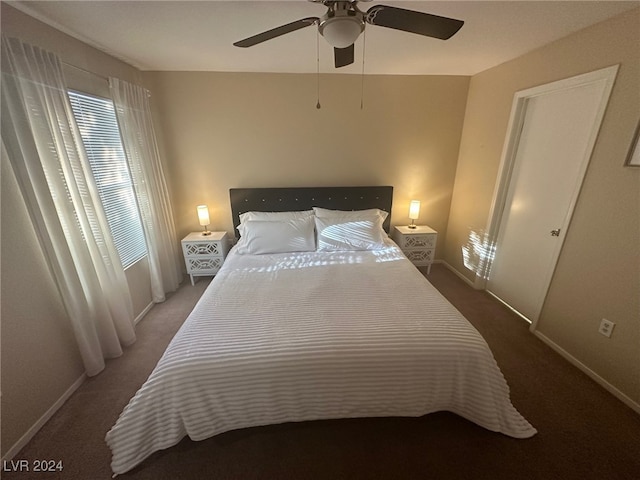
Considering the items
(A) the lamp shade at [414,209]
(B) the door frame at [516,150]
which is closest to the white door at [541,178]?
(B) the door frame at [516,150]

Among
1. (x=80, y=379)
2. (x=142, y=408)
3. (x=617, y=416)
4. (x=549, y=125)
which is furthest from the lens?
(x=549, y=125)

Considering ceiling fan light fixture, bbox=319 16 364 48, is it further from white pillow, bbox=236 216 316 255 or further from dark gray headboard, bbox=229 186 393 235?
dark gray headboard, bbox=229 186 393 235

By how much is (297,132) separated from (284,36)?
107 centimetres

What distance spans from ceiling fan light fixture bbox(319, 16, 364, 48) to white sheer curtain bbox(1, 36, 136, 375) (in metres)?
1.63

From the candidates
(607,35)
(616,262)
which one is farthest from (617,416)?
(607,35)

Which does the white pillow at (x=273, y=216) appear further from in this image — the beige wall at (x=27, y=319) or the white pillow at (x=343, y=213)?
the beige wall at (x=27, y=319)

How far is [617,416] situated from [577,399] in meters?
0.17

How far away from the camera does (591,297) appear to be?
178 centimetres

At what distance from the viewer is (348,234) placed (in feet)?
8.54

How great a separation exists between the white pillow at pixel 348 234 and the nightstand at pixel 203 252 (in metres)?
1.17

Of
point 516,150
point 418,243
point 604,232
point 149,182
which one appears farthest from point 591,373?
point 149,182

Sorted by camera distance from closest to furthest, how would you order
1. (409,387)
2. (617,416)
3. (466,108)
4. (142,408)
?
(142,408), (409,387), (617,416), (466,108)

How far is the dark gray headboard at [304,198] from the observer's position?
2.98m

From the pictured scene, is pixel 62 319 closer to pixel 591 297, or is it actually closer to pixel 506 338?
pixel 506 338
